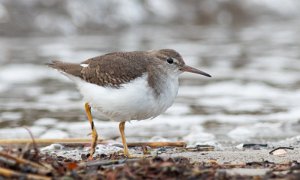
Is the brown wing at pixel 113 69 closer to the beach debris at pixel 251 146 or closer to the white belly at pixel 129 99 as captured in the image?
the white belly at pixel 129 99

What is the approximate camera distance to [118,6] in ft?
54.6

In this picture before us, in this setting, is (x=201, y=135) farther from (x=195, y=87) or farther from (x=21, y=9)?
(x=21, y=9)

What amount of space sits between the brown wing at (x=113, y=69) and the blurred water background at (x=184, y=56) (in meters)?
1.57

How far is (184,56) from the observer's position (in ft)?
40.9

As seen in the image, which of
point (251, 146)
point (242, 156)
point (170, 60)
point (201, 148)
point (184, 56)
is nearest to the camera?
point (242, 156)

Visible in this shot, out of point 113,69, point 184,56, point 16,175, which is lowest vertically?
point 16,175

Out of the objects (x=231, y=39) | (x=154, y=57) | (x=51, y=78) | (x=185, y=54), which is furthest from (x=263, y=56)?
(x=154, y=57)

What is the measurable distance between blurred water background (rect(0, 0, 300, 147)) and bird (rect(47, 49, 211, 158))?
140 centimetres

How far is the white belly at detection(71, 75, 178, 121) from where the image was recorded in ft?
15.9

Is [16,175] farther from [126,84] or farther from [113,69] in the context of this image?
[113,69]

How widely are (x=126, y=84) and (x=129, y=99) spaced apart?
0.13 m

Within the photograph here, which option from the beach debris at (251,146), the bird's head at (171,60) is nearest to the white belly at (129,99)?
the bird's head at (171,60)

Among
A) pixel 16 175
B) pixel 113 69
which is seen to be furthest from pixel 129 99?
pixel 16 175

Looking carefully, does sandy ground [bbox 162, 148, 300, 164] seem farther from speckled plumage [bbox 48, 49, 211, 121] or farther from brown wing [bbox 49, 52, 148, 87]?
brown wing [bbox 49, 52, 148, 87]
